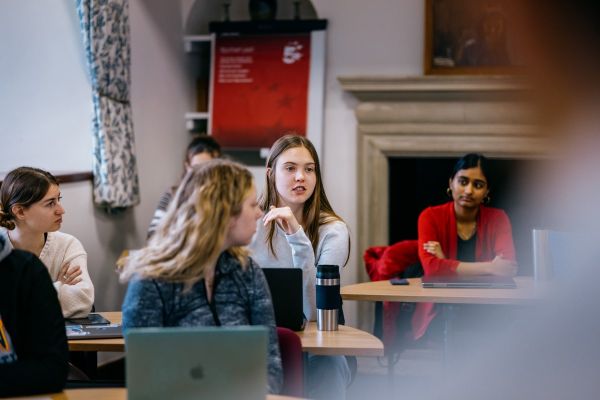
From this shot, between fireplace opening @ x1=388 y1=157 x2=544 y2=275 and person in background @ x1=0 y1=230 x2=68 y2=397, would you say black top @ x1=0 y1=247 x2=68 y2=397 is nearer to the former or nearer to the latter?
person in background @ x1=0 y1=230 x2=68 y2=397

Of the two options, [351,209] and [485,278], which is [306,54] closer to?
[351,209]

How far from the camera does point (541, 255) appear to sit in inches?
138

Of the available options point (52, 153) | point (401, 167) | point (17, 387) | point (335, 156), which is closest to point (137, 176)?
point (52, 153)

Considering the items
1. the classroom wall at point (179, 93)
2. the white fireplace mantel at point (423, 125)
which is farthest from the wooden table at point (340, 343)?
the white fireplace mantel at point (423, 125)

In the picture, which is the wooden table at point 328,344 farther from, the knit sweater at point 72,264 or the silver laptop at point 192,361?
the silver laptop at point 192,361

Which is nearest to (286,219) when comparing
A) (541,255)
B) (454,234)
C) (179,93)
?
(541,255)

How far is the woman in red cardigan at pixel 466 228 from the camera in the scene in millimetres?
3898

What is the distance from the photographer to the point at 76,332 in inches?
99.7

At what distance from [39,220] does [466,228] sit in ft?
6.48

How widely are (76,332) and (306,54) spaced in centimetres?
325

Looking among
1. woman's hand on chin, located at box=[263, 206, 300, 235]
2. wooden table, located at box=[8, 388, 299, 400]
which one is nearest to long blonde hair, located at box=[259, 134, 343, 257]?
woman's hand on chin, located at box=[263, 206, 300, 235]

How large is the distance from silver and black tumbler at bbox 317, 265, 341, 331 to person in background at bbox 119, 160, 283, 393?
2.15 ft

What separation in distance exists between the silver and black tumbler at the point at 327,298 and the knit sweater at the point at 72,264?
0.75 metres

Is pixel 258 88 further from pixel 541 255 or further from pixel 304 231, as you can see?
pixel 304 231
